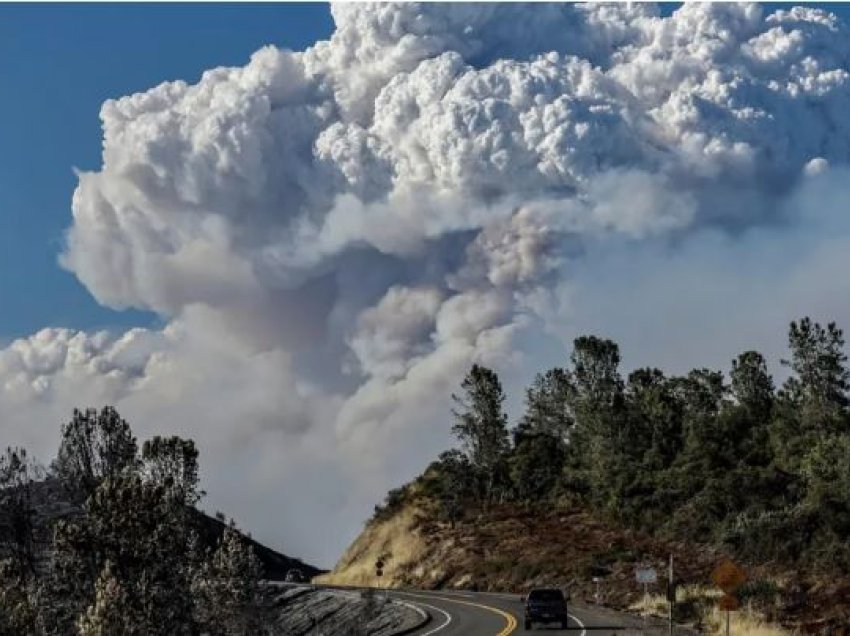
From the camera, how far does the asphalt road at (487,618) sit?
47594 mm

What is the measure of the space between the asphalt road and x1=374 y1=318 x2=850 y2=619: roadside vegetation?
780 centimetres

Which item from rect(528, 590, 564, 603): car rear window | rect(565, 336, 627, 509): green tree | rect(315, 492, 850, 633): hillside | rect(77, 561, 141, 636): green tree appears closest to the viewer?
rect(77, 561, 141, 636): green tree

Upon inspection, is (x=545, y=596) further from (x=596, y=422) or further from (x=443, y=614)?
(x=596, y=422)

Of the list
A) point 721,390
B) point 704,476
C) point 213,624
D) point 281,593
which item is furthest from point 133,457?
point 721,390

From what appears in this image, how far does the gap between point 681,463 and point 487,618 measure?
1721 inches

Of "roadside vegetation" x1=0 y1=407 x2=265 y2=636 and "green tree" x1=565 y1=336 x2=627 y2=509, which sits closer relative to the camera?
"roadside vegetation" x1=0 y1=407 x2=265 y2=636

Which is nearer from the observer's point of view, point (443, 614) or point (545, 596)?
point (545, 596)

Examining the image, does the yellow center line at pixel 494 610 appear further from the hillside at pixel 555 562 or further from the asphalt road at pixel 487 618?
the hillside at pixel 555 562

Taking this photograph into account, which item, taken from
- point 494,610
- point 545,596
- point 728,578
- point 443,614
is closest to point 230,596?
point 545,596

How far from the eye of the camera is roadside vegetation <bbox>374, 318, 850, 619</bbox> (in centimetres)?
6788

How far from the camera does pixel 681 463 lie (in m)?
94.4

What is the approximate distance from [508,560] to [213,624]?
1886 inches

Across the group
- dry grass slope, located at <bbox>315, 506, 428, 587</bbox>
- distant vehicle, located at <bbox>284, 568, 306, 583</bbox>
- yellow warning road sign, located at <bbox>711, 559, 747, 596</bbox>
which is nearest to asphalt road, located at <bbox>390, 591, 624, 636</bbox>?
yellow warning road sign, located at <bbox>711, 559, 747, 596</bbox>

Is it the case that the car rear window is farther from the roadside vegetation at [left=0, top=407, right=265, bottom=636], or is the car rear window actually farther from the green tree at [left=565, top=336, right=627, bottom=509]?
the green tree at [left=565, top=336, right=627, bottom=509]
